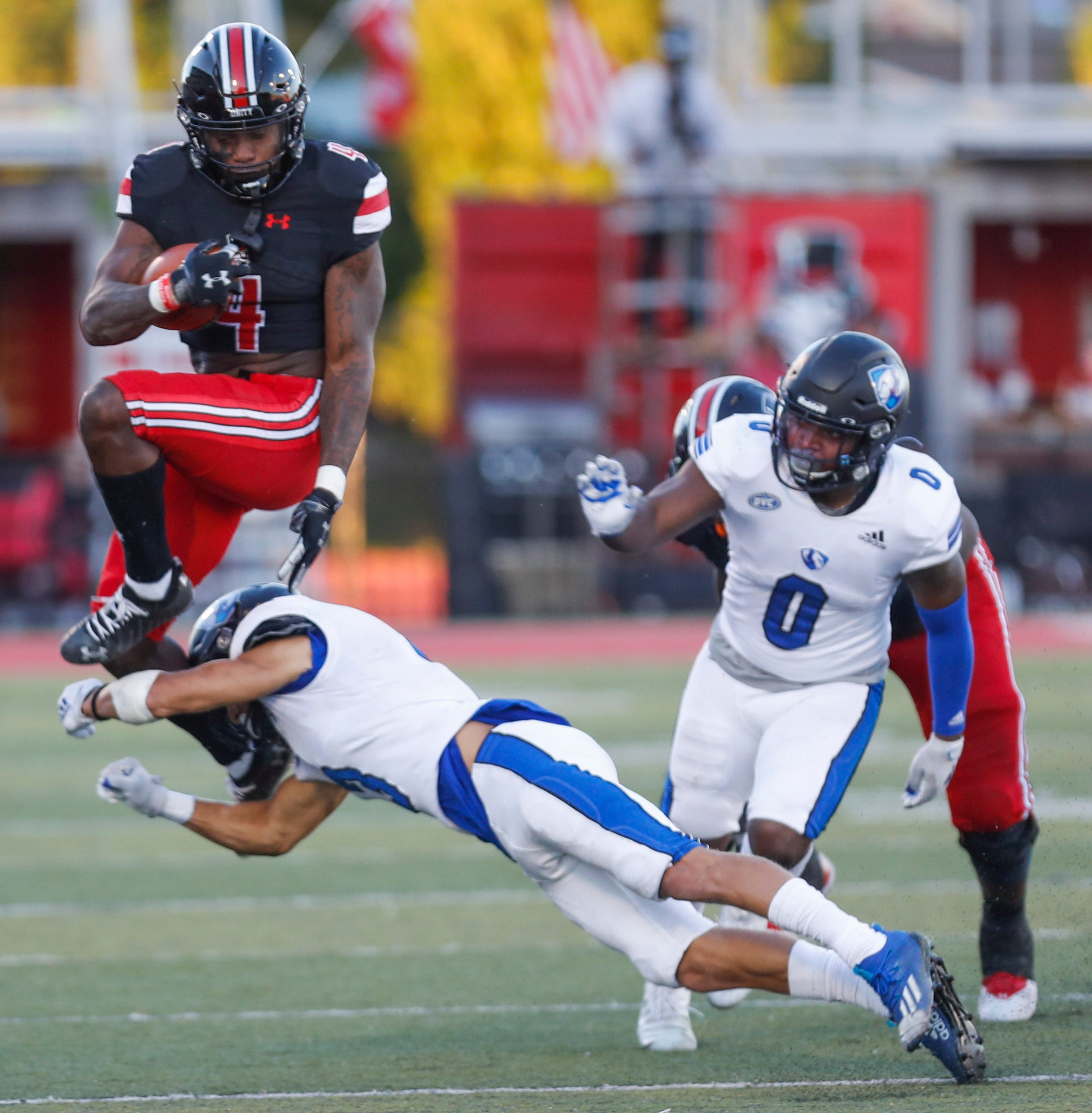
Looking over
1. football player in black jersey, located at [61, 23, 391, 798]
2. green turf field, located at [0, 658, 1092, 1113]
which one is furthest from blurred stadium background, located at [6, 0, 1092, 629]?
football player in black jersey, located at [61, 23, 391, 798]

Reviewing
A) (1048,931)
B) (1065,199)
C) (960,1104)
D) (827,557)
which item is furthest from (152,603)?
(1065,199)

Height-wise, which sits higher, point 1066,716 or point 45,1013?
point 45,1013

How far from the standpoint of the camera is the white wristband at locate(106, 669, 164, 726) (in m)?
4.50

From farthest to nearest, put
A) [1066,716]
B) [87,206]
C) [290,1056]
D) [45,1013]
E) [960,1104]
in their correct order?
[87,206] → [1066,716] → [45,1013] → [290,1056] → [960,1104]

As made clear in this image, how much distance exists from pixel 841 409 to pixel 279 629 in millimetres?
1421

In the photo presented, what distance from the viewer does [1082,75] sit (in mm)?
18500

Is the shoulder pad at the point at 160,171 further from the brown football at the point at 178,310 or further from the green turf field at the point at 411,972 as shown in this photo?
the green turf field at the point at 411,972

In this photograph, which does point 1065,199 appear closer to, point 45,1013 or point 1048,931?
point 1048,931

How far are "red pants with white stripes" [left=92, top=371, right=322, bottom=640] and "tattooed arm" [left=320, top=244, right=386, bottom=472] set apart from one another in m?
0.07

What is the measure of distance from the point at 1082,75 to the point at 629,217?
5.23m

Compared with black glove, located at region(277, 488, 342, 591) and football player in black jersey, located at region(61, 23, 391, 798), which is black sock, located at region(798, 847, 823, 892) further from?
black glove, located at region(277, 488, 342, 591)

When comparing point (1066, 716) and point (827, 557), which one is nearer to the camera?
point (827, 557)

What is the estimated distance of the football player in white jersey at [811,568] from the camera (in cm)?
466

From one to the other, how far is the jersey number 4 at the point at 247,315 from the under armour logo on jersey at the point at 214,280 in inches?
13.0
